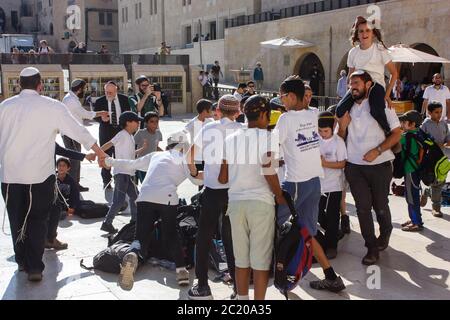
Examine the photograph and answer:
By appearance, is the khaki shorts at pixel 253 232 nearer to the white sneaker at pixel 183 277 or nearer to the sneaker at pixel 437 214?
the white sneaker at pixel 183 277

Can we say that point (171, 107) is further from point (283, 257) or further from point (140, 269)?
point (283, 257)

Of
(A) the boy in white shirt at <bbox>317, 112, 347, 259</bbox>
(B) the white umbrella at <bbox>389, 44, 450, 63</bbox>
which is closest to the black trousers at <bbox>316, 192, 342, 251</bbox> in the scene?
(A) the boy in white shirt at <bbox>317, 112, 347, 259</bbox>

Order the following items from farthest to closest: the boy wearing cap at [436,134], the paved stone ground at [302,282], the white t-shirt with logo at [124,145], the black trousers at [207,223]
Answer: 1. the boy wearing cap at [436,134]
2. the white t-shirt with logo at [124,145]
3. the paved stone ground at [302,282]
4. the black trousers at [207,223]

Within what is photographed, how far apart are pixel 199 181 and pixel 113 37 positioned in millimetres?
70767

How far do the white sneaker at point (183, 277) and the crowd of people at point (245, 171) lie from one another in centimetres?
2

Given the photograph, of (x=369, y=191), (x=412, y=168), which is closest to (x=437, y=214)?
(x=412, y=168)

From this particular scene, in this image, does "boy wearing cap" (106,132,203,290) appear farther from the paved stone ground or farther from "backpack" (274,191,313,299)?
"backpack" (274,191,313,299)

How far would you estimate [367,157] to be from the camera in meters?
5.64

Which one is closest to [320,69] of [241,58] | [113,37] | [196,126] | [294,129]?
[241,58]

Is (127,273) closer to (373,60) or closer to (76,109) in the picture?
(373,60)

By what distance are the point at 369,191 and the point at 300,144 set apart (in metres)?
1.40

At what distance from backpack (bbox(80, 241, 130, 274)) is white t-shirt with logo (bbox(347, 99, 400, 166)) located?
2.55 metres

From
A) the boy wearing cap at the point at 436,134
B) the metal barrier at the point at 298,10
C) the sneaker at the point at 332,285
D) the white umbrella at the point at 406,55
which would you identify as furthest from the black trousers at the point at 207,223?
the metal barrier at the point at 298,10

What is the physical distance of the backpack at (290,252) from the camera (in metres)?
4.30
